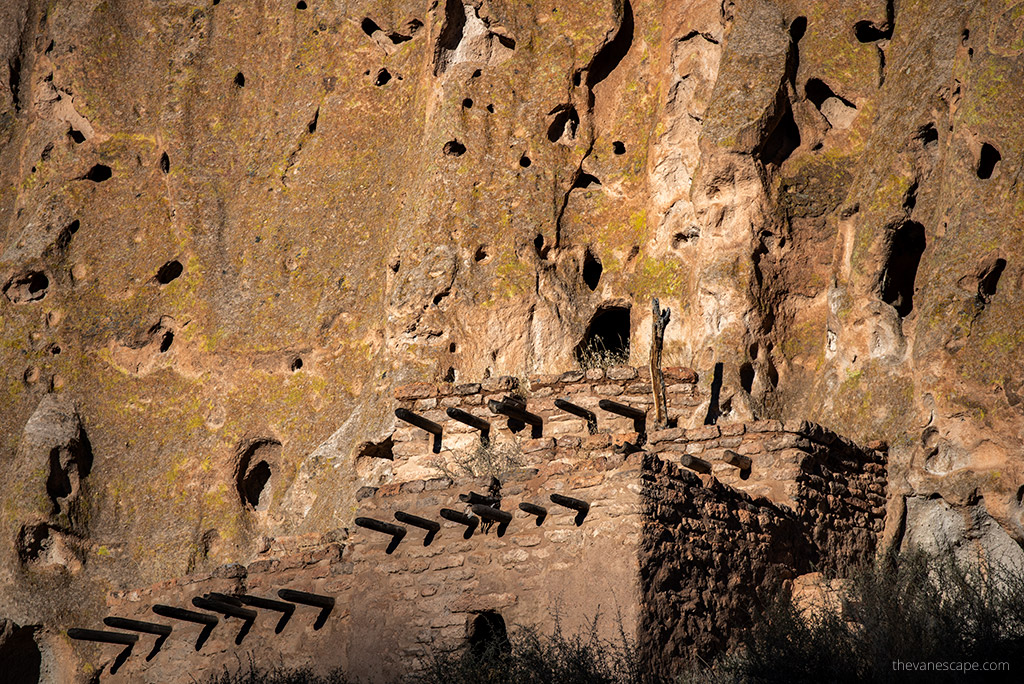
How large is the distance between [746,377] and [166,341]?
1012 centimetres

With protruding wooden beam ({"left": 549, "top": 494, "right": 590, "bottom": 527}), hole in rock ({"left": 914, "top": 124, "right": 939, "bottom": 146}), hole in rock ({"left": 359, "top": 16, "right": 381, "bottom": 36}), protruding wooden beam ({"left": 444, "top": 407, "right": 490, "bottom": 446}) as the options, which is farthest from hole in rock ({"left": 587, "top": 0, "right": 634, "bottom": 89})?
protruding wooden beam ({"left": 549, "top": 494, "right": 590, "bottom": 527})

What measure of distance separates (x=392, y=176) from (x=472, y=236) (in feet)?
9.80

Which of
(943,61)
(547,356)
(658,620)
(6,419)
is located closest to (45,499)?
(6,419)

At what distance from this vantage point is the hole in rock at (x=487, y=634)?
10.5 metres

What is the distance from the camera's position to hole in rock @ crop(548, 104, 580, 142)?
19.1 metres

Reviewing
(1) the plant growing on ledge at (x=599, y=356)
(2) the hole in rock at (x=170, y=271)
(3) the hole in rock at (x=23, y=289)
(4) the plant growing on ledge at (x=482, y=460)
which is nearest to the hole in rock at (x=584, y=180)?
(1) the plant growing on ledge at (x=599, y=356)

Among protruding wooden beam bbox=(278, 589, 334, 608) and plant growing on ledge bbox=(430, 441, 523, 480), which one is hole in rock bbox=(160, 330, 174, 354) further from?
protruding wooden beam bbox=(278, 589, 334, 608)

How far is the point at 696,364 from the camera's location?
53.7 ft

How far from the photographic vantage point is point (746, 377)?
637 inches

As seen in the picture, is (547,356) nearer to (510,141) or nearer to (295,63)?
(510,141)

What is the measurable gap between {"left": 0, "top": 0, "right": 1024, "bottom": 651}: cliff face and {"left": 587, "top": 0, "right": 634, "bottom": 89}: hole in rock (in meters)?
0.04

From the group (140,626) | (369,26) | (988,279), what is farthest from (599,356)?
(369,26)

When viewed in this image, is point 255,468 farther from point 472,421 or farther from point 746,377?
point 746,377

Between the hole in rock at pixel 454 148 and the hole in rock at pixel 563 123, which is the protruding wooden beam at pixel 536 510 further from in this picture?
the hole in rock at pixel 563 123
